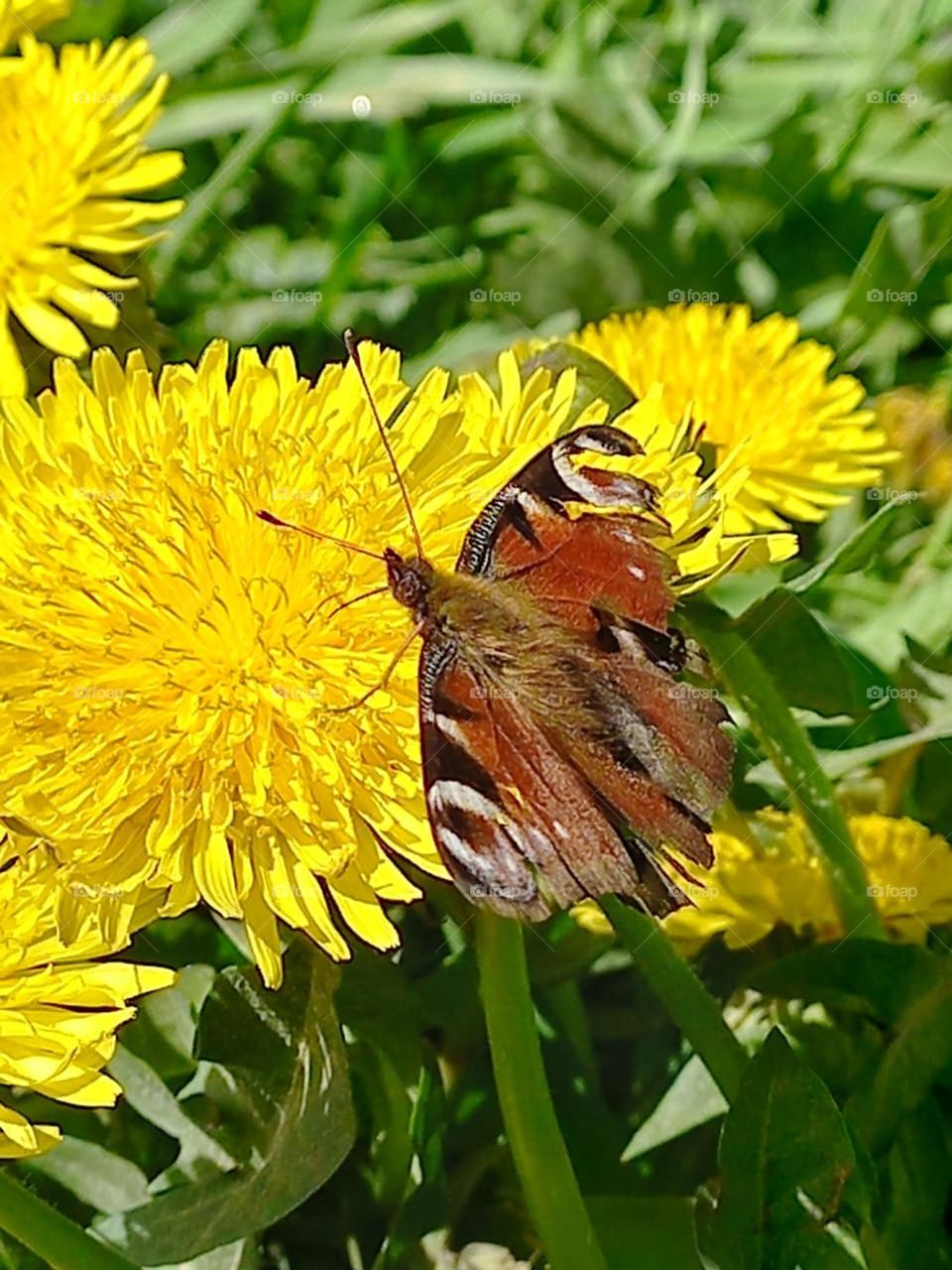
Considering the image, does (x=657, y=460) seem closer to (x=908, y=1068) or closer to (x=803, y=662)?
(x=803, y=662)

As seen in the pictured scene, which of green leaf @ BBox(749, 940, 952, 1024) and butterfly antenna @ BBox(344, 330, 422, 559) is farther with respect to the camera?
green leaf @ BBox(749, 940, 952, 1024)

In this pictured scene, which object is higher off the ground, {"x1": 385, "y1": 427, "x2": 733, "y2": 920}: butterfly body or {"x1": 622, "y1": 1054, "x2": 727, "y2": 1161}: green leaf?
{"x1": 385, "y1": 427, "x2": 733, "y2": 920}: butterfly body

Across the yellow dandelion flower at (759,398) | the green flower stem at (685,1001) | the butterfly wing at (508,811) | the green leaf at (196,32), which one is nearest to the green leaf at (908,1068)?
the green flower stem at (685,1001)

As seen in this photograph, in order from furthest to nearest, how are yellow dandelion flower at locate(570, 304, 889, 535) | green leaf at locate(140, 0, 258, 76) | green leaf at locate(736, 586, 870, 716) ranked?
green leaf at locate(140, 0, 258, 76)
yellow dandelion flower at locate(570, 304, 889, 535)
green leaf at locate(736, 586, 870, 716)

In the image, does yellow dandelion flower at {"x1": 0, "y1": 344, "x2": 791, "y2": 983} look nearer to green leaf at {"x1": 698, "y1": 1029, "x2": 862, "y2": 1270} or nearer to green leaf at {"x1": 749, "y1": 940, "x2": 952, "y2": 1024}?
green leaf at {"x1": 698, "y1": 1029, "x2": 862, "y2": 1270}

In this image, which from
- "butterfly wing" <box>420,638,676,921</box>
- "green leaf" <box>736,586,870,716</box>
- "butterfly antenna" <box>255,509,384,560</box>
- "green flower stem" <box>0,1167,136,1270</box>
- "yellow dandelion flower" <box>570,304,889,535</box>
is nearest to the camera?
"butterfly wing" <box>420,638,676,921</box>

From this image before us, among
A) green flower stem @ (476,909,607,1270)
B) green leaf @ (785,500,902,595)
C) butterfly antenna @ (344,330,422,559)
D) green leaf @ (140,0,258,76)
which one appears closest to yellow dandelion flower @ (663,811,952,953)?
green leaf @ (785,500,902,595)

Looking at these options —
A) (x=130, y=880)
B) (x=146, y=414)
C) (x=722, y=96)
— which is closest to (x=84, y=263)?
(x=146, y=414)

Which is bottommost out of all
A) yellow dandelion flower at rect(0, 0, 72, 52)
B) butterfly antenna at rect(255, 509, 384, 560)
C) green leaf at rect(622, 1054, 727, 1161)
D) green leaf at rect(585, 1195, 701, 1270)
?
green leaf at rect(585, 1195, 701, 1270)
